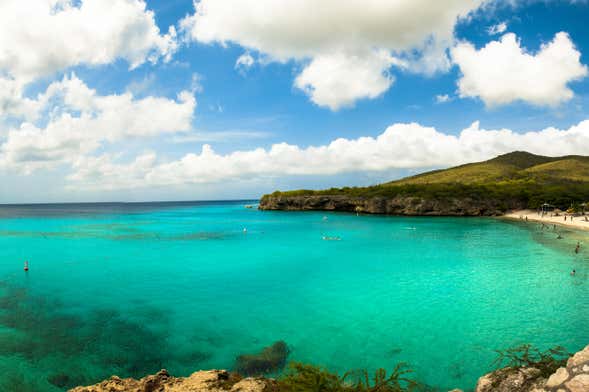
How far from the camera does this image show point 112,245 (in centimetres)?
5084

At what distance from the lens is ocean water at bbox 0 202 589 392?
1473 cm

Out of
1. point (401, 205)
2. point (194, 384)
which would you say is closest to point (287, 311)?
point (194, 384)

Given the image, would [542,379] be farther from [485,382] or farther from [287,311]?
[287,311]

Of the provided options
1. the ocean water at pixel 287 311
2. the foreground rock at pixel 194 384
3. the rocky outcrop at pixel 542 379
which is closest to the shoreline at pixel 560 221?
the ocean water at pixel 287 311

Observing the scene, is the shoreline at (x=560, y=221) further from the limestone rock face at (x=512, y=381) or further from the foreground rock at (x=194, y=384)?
the foreground rock at (x=194, y=384)

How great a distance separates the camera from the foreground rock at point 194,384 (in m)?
9.08

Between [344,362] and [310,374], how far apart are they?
24.6 feet

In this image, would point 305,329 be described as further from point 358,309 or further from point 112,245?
point 112,245

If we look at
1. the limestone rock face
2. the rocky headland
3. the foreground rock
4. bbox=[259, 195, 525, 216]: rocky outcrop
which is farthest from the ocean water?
bbox=[259, 195, 525, 216]: rocky outcrop

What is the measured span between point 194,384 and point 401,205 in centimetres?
11573

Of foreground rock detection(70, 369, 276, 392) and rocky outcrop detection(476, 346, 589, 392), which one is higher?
rocky outcrop detection(476, 346, 589, 392)

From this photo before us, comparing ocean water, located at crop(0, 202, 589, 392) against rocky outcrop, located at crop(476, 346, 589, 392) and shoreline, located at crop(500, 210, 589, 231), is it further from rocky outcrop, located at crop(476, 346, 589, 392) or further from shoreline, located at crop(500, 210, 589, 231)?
shoreline, located at crop(500, 210, 589, 231)

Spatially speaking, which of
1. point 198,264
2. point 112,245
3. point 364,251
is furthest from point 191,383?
point 112,245

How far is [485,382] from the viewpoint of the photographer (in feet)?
28.9
